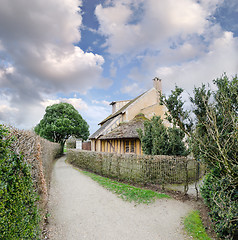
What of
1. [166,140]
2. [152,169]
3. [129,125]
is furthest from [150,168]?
[129,125]

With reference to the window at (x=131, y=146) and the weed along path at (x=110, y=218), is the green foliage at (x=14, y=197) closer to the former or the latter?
the weed along path at (x=110, y=218)

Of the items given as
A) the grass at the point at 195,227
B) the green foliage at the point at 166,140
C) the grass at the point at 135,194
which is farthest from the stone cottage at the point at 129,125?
the grass at the point at 195,227

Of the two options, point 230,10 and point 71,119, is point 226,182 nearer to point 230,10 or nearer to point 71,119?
point 230,10

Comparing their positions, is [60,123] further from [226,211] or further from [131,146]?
[226,211]

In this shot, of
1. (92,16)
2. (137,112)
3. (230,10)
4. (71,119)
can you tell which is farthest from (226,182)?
(71,119)

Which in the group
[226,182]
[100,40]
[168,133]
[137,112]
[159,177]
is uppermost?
[100,40]

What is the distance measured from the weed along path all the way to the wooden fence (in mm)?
1421

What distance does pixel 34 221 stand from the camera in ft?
11.2

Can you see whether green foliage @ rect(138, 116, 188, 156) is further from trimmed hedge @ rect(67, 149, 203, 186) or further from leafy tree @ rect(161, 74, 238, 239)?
leafy tree @ rect(161, 74, 238, 239)

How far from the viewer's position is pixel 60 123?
2744 centimetres

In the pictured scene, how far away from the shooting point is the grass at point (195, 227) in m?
4.11

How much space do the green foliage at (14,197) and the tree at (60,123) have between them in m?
25.5

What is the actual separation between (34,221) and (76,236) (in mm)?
1354

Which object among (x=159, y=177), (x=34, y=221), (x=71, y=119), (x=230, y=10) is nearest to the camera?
(x=34, y=221)
